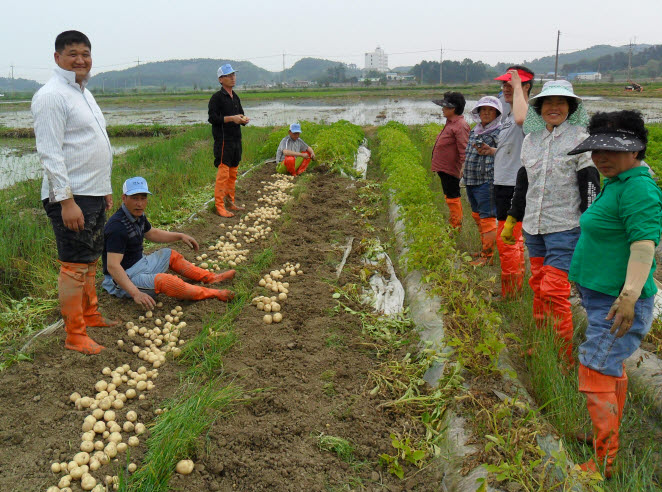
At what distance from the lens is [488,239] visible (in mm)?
5242

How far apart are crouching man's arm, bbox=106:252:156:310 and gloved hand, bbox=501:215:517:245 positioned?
3.06m

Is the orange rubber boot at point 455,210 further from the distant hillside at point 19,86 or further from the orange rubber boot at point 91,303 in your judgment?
the distant hillside at point 19,86

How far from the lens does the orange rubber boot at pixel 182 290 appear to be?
14.0 ft

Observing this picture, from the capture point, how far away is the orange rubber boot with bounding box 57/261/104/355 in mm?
3416

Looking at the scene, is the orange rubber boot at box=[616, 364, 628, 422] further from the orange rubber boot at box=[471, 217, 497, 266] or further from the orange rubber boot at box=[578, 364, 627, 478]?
the orange rubber boot at box=[471, 217, 497, 266]

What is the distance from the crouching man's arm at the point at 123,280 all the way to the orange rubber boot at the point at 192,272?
630 millimetres

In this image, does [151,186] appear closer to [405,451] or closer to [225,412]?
[225,412]

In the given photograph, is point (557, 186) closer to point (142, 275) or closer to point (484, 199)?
point (484, 199)

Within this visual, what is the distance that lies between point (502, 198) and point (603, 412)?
249cm

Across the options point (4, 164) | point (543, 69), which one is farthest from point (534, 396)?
point (543, 69)

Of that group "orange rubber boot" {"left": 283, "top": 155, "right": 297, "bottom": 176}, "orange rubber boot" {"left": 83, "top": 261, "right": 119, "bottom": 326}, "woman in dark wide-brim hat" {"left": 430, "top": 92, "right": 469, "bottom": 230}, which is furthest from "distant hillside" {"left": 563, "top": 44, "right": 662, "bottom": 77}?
"orange rubber boot" {"left": 83, "top": 261, "right": 119, "bottom": 326}

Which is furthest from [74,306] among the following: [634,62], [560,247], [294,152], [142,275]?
[634,62]

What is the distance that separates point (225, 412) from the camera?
9.41ft

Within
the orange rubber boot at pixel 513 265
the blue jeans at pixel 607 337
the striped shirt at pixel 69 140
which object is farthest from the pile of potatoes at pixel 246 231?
the blue jeans at pixel 607 337
